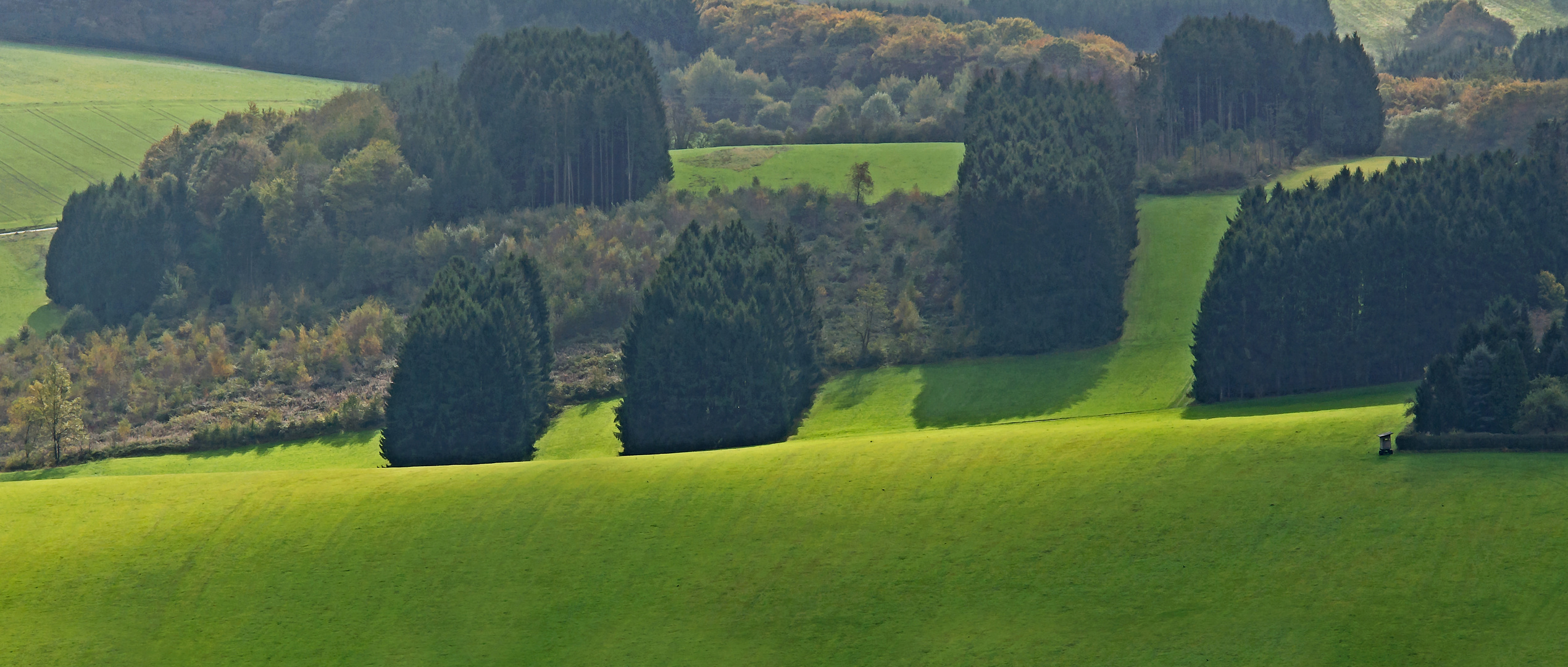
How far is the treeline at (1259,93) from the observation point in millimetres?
143250

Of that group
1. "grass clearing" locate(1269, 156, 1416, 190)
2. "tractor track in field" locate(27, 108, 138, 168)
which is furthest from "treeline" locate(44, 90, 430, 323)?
"grass clearing" locate(1269, 156, 1416, 190)

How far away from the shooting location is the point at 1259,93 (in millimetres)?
146000

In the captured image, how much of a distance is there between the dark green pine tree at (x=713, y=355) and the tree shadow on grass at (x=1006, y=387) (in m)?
8.64

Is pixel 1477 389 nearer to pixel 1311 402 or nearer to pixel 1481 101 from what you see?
pixel 1311 402

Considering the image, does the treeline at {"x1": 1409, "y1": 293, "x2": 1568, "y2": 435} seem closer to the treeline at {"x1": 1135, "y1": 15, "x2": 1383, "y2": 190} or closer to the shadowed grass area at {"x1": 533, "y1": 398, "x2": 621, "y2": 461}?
the shadowed grass area at {"x1": 533, "y1": 398, "x2": 621, "y2": 461}

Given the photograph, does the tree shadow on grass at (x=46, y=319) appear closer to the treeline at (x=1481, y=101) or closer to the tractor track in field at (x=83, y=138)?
the tractor track in field at (x=83, y=138)

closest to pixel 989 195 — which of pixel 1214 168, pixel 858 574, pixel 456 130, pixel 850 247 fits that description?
pixel 850 247

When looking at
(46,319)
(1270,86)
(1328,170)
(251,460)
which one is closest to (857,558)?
(251,460)

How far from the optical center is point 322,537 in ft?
217

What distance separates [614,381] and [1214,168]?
183 ft

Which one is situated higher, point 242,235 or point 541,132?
point 541,132

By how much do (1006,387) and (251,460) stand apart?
4871cm

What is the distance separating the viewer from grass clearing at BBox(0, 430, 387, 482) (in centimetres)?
9750

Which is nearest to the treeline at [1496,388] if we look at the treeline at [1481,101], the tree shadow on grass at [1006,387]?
the tree shadow on grass at [1006,387]
